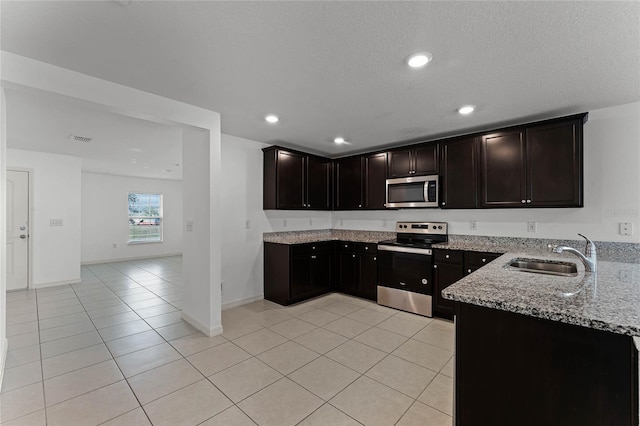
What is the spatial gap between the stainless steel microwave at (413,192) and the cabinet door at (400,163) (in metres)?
0.10

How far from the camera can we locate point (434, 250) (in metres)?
3.63

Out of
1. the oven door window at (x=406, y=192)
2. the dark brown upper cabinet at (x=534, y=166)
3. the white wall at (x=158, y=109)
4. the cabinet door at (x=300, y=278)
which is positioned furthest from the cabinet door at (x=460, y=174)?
the white wall at (x=158, y=109)

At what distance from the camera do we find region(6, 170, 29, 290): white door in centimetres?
477

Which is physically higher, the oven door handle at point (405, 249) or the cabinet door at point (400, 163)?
the cabinet door at point (400, 163)

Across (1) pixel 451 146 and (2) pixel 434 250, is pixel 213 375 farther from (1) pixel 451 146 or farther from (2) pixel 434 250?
(1) pixel 451 146

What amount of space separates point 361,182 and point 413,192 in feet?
3.23

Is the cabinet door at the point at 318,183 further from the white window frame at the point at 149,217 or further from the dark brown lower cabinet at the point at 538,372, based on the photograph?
the white window frame at the point at 149,217

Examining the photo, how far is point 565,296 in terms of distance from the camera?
135 centimetres

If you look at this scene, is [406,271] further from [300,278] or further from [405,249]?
[300,278]

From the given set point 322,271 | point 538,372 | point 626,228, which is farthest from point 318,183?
point 538,372

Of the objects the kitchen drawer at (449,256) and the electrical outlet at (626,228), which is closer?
the electrical outlet at (626,228)

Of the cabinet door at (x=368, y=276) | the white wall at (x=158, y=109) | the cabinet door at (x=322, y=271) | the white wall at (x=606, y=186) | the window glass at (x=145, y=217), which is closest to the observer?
the white wall at (x=158, y=109)

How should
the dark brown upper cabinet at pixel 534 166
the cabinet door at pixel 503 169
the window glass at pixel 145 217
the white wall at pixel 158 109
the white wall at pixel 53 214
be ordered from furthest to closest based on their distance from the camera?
the window glass at pixel 145 217, the white wall at pixel 53 214, the cabinet door at pixel 503 169, the dark brown upper cabinet at pixel 534 166, the white wall at pixel 158 109

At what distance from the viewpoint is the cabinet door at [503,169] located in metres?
3.21
